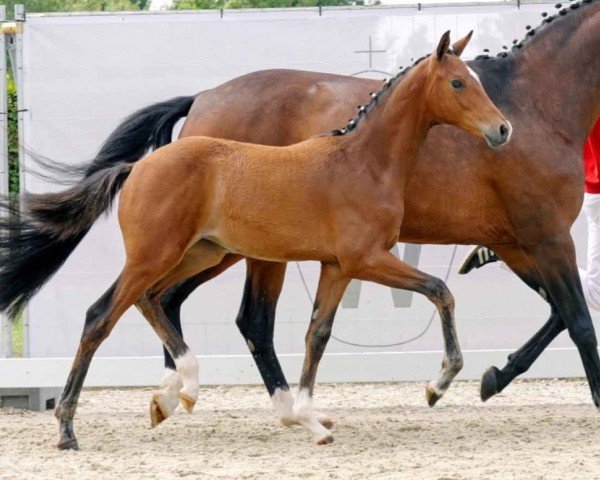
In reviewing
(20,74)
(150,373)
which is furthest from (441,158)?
(20,74)

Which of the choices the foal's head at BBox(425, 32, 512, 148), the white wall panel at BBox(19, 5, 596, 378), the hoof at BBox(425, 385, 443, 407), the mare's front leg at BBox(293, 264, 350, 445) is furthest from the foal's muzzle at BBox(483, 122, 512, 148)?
the white wall panel at BBox(19, 5, 596, 378)

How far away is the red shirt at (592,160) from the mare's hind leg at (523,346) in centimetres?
50

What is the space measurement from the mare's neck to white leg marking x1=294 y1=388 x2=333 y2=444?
1761 mm

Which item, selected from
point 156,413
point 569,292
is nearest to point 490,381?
point 569,292

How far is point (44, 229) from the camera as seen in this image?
5746 mm

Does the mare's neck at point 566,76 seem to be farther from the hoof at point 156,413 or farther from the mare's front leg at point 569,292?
the hoof at point 156,413

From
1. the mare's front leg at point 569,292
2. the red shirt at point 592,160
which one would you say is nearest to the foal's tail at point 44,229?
the mare's front leg at point 569,292

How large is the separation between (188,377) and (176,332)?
0.86ft

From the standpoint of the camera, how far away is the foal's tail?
5645 millimetres

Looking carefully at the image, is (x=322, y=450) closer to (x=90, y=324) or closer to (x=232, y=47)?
(x=90, y=324)

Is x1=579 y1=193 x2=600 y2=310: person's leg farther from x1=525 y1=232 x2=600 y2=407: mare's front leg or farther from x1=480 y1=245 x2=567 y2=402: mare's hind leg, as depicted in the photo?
x1=525 y1=232 x2=600 y2=407: mare's front leg

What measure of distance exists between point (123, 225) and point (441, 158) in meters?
1.58

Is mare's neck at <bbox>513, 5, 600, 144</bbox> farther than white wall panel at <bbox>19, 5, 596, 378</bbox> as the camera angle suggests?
No

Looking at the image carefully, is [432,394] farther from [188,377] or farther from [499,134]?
[499,134]
